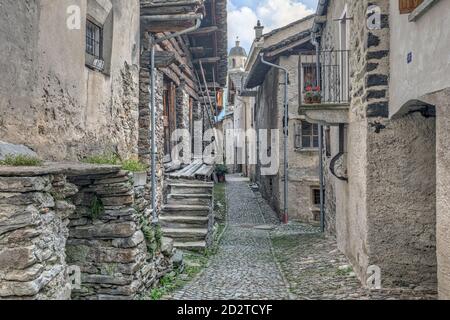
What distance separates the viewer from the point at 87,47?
19.5 ft

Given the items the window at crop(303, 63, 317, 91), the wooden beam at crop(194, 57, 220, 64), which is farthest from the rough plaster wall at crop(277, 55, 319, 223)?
the wooden beam at crop(194, 57, 220, 64)

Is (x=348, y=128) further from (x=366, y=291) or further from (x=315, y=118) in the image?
(x=366, y=291)

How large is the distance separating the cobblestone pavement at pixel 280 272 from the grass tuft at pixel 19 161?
2.63 meters

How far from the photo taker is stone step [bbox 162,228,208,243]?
802 centimetres

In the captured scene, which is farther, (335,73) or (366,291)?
(335,73)

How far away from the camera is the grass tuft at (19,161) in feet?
11.2

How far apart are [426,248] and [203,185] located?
4.93m

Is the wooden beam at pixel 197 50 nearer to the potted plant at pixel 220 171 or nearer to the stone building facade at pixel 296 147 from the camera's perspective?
the stone building facade at pixel 296 147

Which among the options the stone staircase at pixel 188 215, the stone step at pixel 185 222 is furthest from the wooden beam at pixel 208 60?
the stone step at pixel 185 222

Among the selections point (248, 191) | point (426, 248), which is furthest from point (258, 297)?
point (248, 191)

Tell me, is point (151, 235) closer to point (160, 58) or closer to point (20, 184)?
point (20, 184)

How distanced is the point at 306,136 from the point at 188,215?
18.4ft

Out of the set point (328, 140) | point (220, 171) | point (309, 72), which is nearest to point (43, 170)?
point (328, 140)
